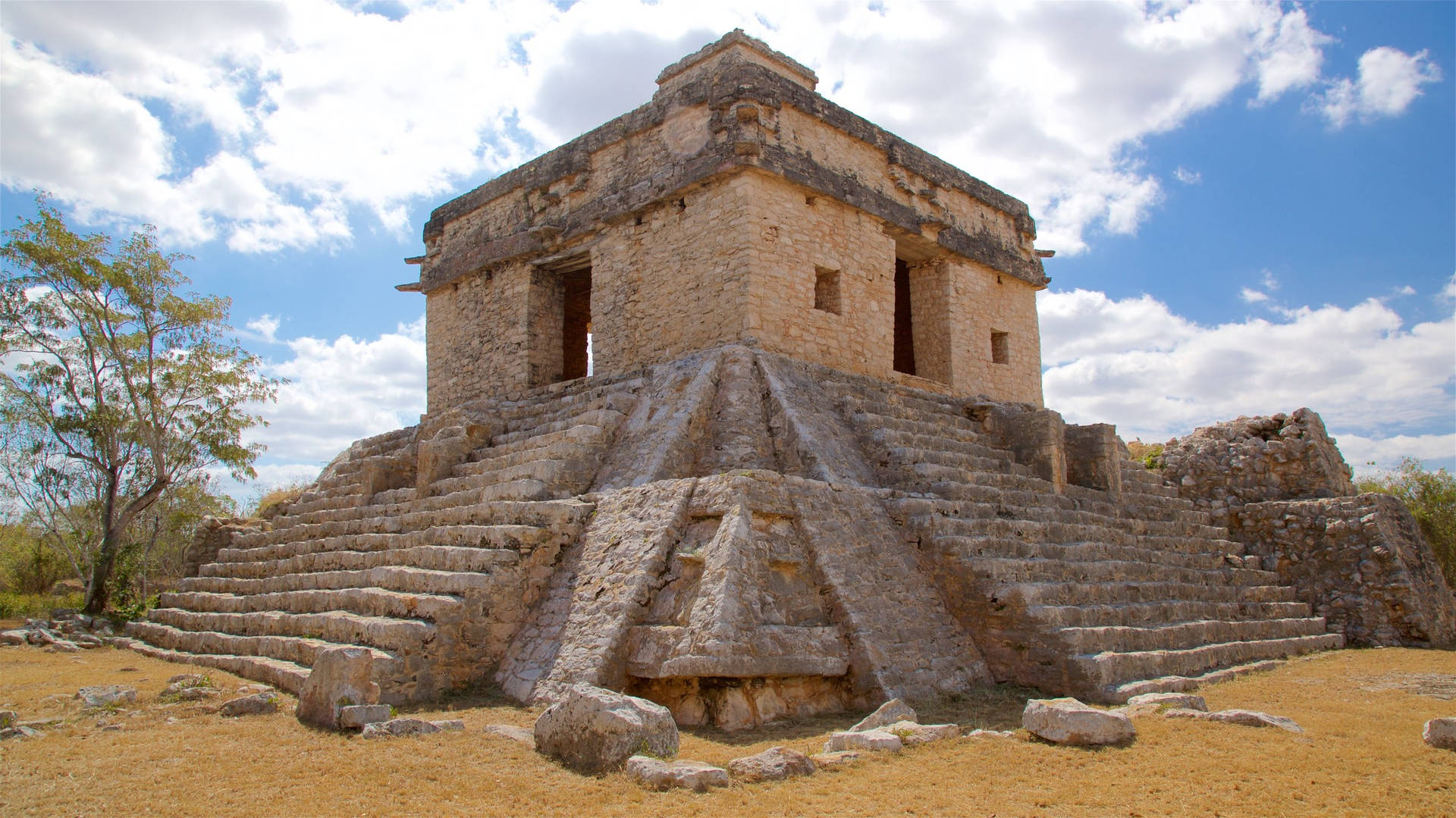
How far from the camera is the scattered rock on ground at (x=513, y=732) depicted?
5297 millimetres

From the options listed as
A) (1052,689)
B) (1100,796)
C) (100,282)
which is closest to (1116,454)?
(1052,689)

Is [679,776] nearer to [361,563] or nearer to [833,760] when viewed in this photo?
[833,760]

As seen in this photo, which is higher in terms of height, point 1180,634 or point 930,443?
point 930,443

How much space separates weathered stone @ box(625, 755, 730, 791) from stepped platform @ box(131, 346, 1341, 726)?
1.26 metres

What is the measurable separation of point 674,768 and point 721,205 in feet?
26.0

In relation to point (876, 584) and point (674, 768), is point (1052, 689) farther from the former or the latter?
point (674, 768)

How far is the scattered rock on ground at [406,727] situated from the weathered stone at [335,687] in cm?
36

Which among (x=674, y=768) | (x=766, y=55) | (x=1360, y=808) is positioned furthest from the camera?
(x=766, y=55)

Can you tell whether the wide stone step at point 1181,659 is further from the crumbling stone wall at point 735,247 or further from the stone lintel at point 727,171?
the stone lintel at point 727,171

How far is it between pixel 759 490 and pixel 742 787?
279 cm

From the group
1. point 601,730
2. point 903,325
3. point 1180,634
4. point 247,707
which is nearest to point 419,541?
point 247,707

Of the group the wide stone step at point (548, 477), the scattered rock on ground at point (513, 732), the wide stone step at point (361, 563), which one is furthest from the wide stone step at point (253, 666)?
the wide stone step at point (548, 477)

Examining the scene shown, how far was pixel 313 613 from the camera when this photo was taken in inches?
314

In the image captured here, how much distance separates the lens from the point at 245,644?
820cm
